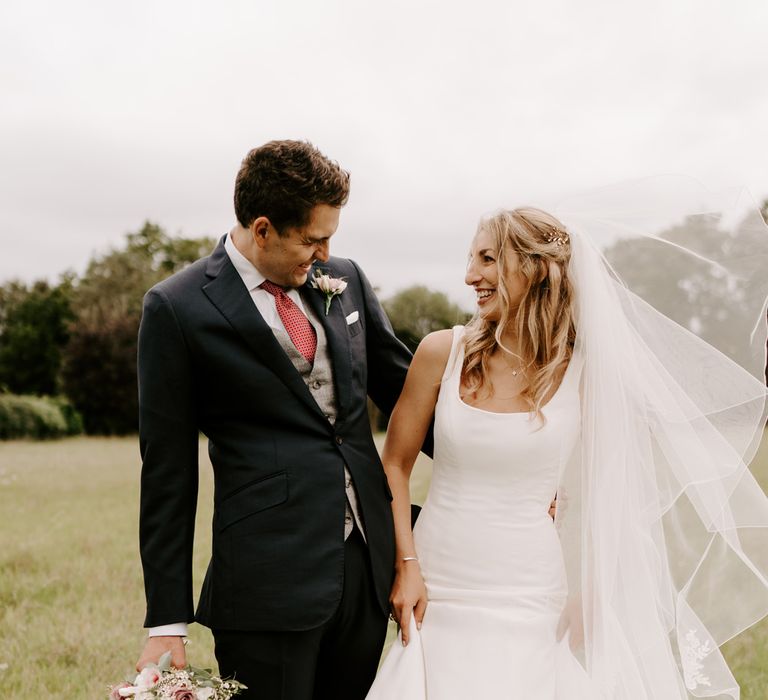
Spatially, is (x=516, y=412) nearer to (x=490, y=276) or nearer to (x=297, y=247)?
(x=490, y=276)

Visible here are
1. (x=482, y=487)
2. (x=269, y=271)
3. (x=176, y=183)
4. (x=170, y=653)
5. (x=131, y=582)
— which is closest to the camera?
(x=170, y=653)

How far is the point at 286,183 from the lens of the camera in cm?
294

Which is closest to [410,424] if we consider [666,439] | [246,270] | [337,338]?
[337,338]

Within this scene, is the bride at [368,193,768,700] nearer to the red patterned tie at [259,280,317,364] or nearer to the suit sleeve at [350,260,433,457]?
the suit sleeve at [350,260,433,457]

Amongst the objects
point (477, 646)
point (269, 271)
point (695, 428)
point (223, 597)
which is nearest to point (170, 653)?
point (223, 597)

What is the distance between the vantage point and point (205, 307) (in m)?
2.94

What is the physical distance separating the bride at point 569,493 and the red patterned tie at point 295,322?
1.79 ft

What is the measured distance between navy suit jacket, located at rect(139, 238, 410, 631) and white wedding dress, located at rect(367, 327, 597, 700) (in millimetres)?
486

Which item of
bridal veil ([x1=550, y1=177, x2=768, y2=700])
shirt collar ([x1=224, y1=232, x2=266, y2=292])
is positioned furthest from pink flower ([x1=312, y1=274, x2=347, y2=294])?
bridal veil ([x1=550, y1=177, x2=768, y2=700])

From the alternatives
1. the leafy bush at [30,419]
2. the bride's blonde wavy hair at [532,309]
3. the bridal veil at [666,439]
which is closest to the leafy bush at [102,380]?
the leafy bush at [30,419]

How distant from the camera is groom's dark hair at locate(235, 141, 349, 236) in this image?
2932 mm

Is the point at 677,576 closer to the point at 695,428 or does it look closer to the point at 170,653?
the point at 695,428

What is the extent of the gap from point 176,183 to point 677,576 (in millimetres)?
56439

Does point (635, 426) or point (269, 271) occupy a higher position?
point (269, 271)
